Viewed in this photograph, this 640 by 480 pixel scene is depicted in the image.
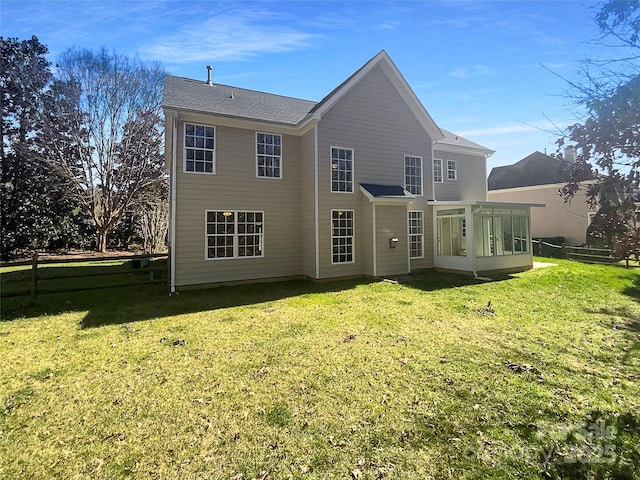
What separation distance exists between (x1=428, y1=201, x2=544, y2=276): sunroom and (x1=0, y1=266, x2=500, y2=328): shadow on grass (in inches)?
50.8

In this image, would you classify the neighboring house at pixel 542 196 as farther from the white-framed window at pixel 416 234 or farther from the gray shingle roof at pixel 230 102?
the gray shingle roof at pixel 230 102

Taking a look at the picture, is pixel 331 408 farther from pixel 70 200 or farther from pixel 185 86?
pixel 70 200

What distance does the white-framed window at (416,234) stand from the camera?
1421 cm

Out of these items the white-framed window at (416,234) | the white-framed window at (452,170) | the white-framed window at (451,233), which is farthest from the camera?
the white-framed window at (452,170)

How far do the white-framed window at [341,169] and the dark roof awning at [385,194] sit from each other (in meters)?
0.63

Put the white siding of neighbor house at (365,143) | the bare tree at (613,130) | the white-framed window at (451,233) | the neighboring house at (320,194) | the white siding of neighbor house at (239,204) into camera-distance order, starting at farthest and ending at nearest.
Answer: the white-framed window at (451,233) < the white siding of neighbor house at (365,143) < the neighboring house at (320,194) < the white siding of neighbor house at (239,204) < the bare tree at (613,130)

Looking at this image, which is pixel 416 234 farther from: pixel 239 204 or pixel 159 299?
pixel 159 299

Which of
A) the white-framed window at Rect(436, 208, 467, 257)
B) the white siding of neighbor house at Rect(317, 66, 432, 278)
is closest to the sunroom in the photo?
the white-framed window at Rect(436, 208, 467, 257)

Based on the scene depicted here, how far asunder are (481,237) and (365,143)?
6436 millimetres

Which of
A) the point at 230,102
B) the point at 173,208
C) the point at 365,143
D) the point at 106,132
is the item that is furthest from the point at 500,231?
the point at 106,132

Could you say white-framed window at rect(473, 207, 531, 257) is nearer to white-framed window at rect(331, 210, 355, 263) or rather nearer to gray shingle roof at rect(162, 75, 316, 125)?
white-framed window at rect(331, 210, 355, 263)

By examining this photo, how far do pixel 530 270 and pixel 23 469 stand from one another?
16.6 metres

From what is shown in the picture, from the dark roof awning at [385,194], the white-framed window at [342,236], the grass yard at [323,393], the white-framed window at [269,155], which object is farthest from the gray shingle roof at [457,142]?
the grass yard at [323,393]

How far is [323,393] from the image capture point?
4.15 metres
